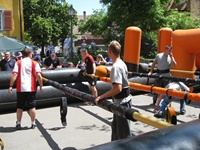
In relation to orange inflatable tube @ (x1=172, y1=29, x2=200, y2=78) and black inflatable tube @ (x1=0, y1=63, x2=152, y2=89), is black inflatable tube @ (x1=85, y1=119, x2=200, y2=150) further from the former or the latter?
black inflatable tube @ (x1=0, y1=63, x2=152, y2=89)

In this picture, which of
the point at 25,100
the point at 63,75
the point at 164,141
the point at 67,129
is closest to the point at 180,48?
the point at 63,75

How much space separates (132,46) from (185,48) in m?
2.06

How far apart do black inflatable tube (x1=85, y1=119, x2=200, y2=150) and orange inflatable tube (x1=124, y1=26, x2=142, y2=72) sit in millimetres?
7849

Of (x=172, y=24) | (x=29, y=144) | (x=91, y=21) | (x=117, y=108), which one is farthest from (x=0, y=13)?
(x=117, y=108)

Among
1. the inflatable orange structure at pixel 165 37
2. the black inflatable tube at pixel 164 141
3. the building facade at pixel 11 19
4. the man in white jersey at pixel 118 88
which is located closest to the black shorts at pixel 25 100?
the man in white jersey at pixel 118 88

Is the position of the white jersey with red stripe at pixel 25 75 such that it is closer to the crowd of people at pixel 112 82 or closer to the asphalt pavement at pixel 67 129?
the crowd of people at pixel 112 82

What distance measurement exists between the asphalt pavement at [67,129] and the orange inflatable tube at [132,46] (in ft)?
6.09

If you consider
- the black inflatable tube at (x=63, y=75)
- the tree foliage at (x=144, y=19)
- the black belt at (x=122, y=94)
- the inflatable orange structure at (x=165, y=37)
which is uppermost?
the tree foliage at (x=144, y=19)

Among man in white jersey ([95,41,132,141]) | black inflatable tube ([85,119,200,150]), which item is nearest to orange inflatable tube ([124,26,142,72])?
man in white jersey ([95,41,132,141])

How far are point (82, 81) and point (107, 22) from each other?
14.7 metres

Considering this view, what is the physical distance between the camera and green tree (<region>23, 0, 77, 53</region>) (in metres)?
39.5

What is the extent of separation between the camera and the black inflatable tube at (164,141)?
1184mm

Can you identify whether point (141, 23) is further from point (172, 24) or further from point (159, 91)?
point (159, 91)

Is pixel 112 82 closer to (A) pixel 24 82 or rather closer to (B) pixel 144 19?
(A) pixel 24 82
